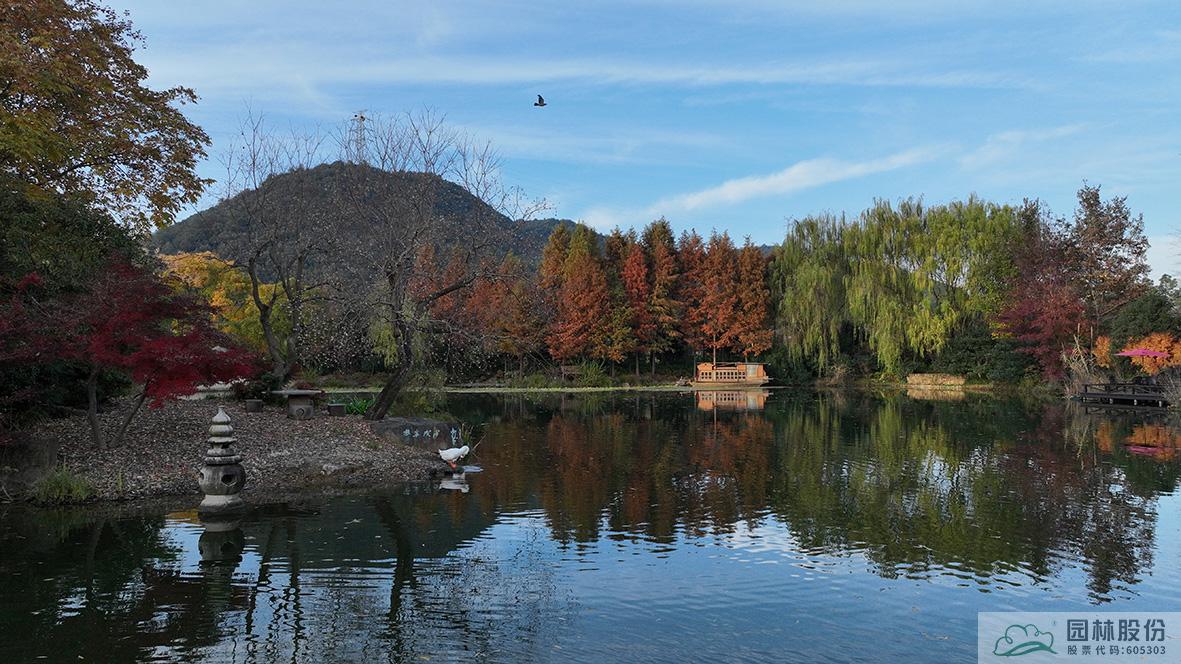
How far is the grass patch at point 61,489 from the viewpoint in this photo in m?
9.62

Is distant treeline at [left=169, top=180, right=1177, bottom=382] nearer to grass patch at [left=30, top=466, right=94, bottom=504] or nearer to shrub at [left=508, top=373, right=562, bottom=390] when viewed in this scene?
shrub at [left=508, top=373, right=562, bottom=390]

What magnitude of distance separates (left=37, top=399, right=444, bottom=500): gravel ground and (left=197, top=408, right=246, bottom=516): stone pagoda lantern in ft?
3.38

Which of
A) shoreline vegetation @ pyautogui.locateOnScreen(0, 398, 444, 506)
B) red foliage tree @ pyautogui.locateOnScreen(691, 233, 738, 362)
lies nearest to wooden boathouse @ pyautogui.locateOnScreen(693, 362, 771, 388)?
red foliage tree @ pyautogui.locateOnScreen(691, 233, 738, 362)

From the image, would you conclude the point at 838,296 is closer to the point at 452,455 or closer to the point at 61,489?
the point at 452,455

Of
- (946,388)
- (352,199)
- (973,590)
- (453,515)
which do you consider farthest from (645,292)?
(973,590)

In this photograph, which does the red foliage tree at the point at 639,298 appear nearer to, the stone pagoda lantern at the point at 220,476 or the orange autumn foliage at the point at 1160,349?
the orange autumn foliage at the point at 1160,349

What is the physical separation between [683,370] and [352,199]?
2789cm

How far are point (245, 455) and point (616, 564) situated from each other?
22.1ft

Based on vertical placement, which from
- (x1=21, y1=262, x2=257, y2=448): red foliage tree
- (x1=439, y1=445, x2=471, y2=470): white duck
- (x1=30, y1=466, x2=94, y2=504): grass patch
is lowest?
(x1=30, y1=466, x2=94, y2=504): grass patch

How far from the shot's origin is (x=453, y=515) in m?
9.61

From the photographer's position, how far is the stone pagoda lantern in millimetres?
9102

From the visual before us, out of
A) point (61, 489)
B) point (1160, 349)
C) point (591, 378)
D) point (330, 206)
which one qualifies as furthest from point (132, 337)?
point (1160, 349)

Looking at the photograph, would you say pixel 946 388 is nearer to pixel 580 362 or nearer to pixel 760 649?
pixel 580 362

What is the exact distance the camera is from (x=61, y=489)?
31.8 feet
